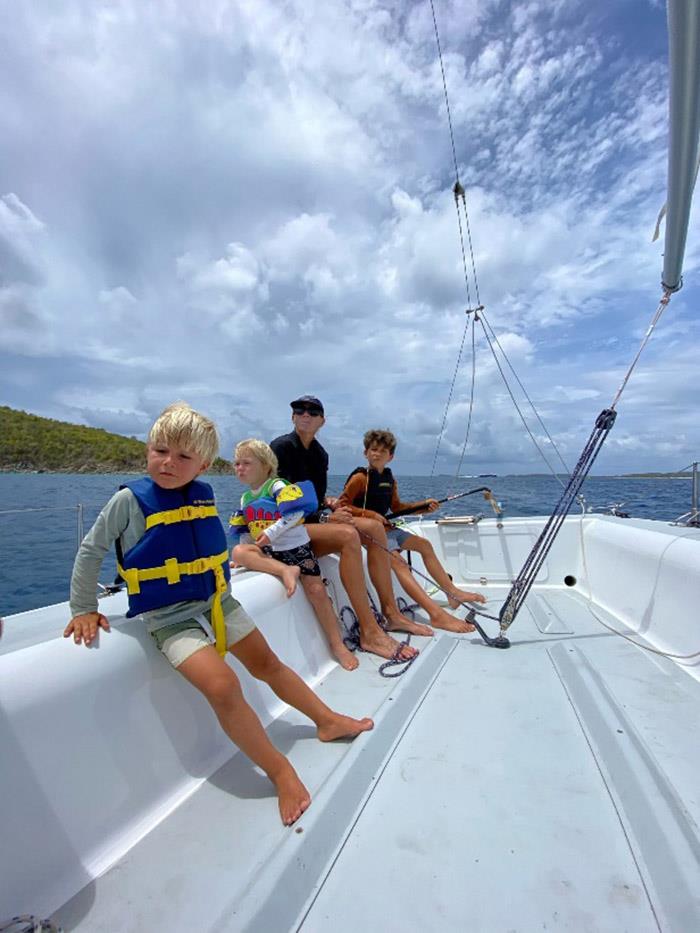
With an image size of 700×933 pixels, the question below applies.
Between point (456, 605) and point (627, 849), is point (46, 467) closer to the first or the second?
point (456, 605)

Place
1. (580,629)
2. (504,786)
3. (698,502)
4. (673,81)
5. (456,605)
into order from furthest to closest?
(698,502)
(456,605)
(580,629)
(673,81)
(504,786)

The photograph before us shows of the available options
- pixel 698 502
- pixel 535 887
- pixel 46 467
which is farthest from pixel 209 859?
pixel 46 467

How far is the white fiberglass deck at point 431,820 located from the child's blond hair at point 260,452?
0.66m

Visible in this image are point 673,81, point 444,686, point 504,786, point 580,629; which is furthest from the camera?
point 580,629

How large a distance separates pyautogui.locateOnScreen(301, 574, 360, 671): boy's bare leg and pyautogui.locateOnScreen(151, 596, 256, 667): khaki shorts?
88 centimetres

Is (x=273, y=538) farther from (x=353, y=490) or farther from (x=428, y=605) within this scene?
(x=428, y=605)

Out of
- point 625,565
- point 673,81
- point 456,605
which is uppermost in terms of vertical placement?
point 673,81

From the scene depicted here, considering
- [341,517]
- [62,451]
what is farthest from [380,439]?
[62,451]

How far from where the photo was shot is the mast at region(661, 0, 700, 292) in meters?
1.41

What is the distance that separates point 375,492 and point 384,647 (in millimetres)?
1122

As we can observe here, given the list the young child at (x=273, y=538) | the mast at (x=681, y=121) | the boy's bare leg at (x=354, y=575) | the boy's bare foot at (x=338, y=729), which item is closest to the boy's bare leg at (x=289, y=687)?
the boy's bare foot at (x=338, y=729)

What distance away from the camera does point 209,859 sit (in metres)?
1.19

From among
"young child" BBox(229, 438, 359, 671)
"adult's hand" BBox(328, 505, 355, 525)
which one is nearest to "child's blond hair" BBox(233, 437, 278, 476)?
"young child" BBox(229, 438, 359, 671)

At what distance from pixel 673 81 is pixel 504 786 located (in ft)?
7.81
